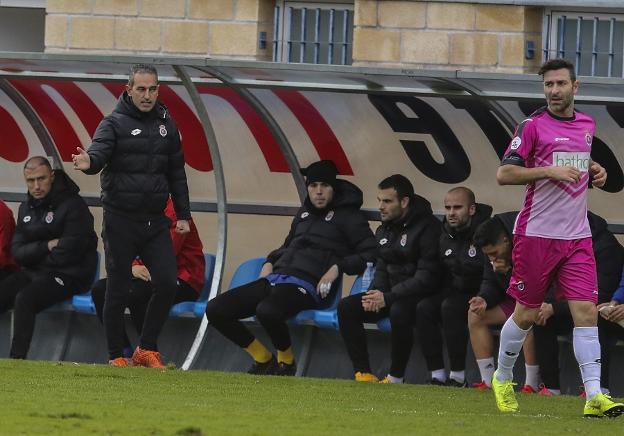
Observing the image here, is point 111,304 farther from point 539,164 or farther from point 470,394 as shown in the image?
point 539,164

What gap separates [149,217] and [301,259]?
1.25 meters

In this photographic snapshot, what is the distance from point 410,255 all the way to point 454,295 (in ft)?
1.36

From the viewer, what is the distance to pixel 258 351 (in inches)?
492

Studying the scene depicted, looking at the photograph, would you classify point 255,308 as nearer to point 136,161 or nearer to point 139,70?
point 136,161

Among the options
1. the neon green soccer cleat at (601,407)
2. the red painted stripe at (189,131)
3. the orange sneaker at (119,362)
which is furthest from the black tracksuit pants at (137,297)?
the neon green soccer cleat at (601,407)

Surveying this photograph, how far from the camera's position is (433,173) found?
12.9m

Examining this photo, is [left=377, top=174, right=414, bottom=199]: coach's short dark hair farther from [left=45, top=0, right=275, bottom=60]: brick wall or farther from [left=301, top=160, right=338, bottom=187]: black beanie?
[left=45, top=0, right=275, bottom=60]: brick wall

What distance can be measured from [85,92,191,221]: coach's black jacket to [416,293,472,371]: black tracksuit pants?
5.64ft

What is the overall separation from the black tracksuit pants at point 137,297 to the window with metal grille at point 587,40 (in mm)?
5724

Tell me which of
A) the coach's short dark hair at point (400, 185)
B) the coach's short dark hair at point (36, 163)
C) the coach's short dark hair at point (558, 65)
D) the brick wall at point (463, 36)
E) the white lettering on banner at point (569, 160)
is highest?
the brick wall at point (463, 36)

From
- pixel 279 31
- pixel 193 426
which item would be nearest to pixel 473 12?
pixel 279 31

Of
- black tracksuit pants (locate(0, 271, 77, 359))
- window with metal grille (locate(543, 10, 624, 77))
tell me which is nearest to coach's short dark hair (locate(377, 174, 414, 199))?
black tracksuit pants (locate(0, 271, 77, 359))

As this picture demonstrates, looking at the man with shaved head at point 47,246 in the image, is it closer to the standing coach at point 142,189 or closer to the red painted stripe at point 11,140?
the red painted stripe at point 11,140

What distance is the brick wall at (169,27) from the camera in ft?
60.5
